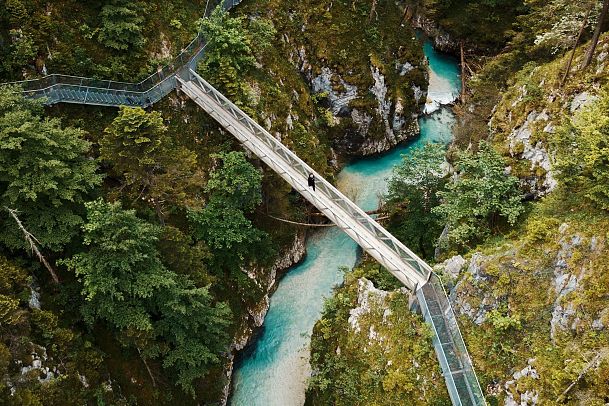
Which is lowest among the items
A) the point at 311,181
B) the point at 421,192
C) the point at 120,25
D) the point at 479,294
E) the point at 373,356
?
the point at 373,356

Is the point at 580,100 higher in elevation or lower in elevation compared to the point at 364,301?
higher

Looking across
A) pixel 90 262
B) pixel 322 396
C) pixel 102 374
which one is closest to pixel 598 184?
pixel 322 396

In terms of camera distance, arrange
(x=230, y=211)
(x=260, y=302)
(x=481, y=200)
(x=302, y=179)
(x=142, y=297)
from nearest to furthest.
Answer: (x=142, y=297) → (x=481, y=200) → (x=230, y=211) → (x=302, y=179) → (x=260, y=302)

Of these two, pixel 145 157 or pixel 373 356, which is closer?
pixel 145 157

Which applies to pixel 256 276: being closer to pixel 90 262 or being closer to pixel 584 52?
pixel 90 262

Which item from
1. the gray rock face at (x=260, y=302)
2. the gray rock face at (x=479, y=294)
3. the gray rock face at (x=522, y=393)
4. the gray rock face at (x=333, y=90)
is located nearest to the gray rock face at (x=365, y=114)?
the gray rock face at (x=333, y=90)

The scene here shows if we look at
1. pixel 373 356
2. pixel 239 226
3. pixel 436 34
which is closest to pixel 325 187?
pixel 239 226

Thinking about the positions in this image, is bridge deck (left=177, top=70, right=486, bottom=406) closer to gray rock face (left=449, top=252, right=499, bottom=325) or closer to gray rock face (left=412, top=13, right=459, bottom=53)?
gray rock face (left=449, top=252, right=499, bottom=325)

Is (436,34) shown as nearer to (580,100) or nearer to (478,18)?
(478,18)
